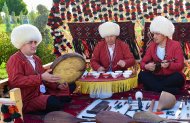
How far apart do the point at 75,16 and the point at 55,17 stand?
39cm

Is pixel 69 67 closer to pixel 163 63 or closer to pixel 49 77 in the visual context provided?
pixel 49 77

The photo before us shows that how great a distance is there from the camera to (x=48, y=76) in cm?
453

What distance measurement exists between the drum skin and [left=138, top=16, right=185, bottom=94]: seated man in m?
1.13

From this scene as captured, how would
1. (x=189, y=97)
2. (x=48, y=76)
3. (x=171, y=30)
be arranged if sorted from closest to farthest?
1. (x=48, y=76)
2. (x=189, y=97)
3. (x=171, y=30)

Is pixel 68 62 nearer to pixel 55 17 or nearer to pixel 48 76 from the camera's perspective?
pixel 48 76

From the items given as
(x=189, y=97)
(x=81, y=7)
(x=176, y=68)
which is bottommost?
(x=189, y=97)

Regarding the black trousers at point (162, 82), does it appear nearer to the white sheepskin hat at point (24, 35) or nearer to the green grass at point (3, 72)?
the white sheepskin hat at point (24, 35)

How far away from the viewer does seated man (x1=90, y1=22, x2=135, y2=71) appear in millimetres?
6004

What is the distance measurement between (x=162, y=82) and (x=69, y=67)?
152 cm

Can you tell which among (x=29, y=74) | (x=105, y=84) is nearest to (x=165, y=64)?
(x=105, y=84)

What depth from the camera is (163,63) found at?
17.9 ft

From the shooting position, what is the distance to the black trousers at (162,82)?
17.9 feet

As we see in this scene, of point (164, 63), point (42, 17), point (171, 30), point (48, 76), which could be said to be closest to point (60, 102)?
point (48, 76)

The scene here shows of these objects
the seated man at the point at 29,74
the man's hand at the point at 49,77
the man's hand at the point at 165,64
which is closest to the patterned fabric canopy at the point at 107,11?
the man's hand at the point at 165,64
